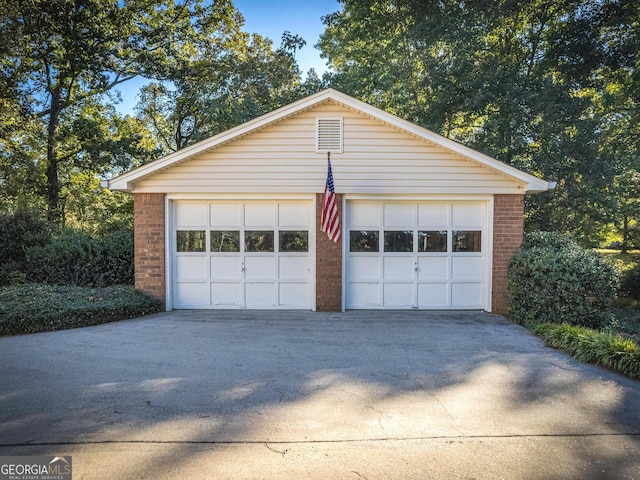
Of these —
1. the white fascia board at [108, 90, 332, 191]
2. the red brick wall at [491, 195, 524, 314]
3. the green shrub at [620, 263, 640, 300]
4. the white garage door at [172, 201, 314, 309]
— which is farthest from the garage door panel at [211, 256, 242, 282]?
the green shrub at [620, 263, 640, 300]

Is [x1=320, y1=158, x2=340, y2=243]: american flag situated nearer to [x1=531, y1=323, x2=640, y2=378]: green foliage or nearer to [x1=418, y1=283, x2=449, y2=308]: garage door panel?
[x1=418, y1=283, x2=449, y2=308]: garage door panel

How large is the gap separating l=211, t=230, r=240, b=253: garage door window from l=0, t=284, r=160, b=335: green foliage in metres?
1.86

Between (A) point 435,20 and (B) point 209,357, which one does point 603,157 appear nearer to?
(A) point 435,20

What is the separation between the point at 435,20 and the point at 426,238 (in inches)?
436

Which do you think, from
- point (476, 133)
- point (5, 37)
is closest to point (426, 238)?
point (476, 133)

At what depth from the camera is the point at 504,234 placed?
335 inches

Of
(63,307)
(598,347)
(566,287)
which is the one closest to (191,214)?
(63,307)

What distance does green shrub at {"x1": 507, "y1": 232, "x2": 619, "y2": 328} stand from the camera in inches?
272

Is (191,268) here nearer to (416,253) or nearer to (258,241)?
(258,241)

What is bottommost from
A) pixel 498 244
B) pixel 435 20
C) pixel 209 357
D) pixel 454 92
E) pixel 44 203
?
pixel 209 357

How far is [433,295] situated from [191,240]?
19.1 feet

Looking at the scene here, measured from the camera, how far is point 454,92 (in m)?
14.3

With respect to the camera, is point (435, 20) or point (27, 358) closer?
point (27, 358)

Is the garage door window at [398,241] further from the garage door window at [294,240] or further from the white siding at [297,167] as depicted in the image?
the garage door window at [294,240]
